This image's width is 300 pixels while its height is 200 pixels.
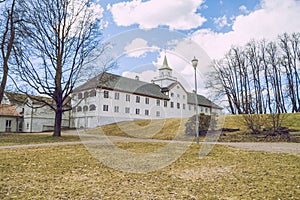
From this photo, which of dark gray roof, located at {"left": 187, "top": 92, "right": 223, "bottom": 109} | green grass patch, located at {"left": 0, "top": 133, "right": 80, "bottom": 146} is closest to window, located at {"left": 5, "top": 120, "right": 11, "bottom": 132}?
green grass patch, located at {"left": 0, "top": 133, "right": 80, "bottom": 146}

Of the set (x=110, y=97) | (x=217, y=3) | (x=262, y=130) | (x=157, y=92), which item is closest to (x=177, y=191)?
(x=217, y=3)

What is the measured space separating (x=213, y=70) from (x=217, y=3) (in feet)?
74.7

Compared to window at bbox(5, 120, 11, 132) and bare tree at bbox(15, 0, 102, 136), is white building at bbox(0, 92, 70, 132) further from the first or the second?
bare tree at bbox(15, 0, 102, 136)

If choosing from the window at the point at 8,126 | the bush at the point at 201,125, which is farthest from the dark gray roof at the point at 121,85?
the window at the point at 8,126

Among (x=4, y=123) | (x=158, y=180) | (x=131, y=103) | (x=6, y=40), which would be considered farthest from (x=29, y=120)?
(x=158, y=180)

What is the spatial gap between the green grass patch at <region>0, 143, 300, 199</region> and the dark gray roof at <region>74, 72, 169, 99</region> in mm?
12352

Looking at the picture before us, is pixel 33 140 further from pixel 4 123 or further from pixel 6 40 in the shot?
pixel 4 123

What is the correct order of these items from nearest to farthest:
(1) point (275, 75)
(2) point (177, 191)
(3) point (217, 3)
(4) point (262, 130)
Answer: (2) point (177, 191) → (3) point (217, 3) → (4) point (262, 130) → (1) point (275, 75)

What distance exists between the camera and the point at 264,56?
33.2 metres

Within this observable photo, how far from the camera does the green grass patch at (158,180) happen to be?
4340 mm

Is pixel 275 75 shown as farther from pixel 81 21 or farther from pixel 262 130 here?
pixel 81 21

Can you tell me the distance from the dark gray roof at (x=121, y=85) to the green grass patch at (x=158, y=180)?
40.5ft

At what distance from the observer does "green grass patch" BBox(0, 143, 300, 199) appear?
14.2 ft

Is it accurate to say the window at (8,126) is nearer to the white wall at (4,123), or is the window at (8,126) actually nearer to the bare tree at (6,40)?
the white wall at (4,123)
